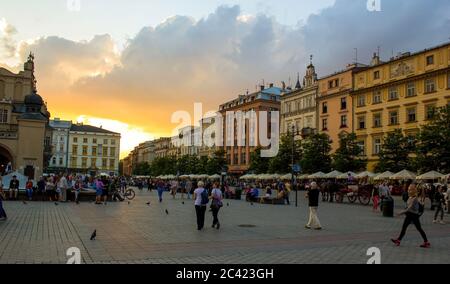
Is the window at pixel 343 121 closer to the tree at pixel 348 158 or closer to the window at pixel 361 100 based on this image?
the window at pixel 361 100

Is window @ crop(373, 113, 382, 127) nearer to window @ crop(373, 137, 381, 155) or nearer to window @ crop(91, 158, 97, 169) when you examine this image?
window @ crop(373, 137, 381, 155)

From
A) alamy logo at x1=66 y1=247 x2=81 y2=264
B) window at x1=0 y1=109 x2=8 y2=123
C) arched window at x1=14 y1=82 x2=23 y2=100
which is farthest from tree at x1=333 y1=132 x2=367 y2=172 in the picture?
arched window at x1=14 y1=82 x2=23 y2=100

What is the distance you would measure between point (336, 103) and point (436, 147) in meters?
29.5

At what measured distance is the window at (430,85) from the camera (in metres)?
48.3

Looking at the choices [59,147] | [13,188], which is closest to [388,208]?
[13,188]

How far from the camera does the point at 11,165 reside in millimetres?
41344

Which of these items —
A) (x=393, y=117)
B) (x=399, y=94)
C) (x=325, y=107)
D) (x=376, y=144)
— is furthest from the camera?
(x=325, y=107)

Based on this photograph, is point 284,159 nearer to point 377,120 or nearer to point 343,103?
point 343,103

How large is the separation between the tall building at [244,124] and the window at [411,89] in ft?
118

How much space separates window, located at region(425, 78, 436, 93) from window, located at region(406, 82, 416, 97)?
1851 millimetres

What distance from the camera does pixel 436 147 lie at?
3562cm

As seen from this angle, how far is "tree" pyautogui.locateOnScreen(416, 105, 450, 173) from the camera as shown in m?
34.9
